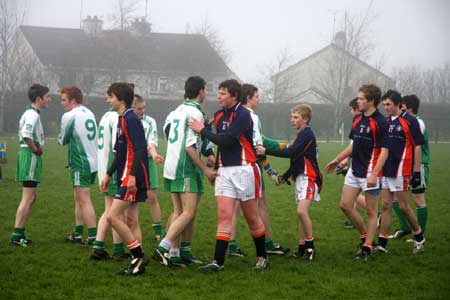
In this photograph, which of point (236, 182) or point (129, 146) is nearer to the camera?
point (129, 146)

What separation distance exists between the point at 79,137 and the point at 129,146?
192 cm

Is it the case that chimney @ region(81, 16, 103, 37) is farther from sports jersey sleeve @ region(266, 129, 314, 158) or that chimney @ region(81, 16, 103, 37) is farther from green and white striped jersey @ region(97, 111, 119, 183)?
sports jersey sleeve @ region(266, 129, 314, 158)

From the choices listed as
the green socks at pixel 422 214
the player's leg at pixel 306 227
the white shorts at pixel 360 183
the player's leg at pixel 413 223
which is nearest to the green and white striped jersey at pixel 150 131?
the player's leg at pixel 306 227

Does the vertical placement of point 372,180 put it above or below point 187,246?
above

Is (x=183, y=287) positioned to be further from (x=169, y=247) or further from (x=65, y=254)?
(x=65, y=254)

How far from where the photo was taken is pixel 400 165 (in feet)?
27.2

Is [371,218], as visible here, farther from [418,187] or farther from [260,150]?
[260,150]

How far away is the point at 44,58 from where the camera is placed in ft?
183

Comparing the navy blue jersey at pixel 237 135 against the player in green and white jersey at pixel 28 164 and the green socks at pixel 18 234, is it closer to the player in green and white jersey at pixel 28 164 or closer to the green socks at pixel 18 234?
the player in green and white jersey at pixel 28 164

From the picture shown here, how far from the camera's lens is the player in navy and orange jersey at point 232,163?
6.86 metres

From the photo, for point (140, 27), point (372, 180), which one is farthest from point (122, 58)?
point (372, 180)

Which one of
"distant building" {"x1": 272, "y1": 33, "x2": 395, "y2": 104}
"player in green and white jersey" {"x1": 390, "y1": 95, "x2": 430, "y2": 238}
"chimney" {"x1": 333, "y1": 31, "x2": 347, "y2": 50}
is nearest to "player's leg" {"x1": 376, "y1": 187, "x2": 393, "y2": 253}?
"player in green and white jersey" {"x1": 390, "y1": 95, "x2": 430, "y2": 238}

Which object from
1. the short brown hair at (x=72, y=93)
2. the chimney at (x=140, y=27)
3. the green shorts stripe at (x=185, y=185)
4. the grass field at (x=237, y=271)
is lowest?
the grass field at (x=237, y=271)

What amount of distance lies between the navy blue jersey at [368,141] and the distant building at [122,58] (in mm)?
41496
